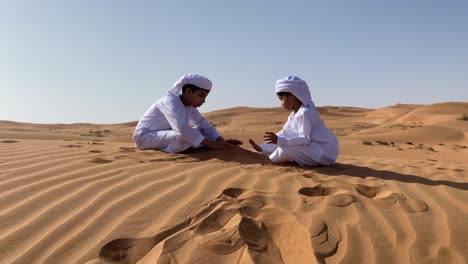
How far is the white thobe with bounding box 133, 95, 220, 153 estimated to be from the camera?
457 centimetres

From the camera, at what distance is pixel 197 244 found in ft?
6.72

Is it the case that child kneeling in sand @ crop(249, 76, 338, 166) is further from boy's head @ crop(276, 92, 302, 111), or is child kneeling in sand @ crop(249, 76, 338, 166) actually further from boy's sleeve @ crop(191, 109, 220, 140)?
boy's sleeve @ crop(191, 109, 220, 140)

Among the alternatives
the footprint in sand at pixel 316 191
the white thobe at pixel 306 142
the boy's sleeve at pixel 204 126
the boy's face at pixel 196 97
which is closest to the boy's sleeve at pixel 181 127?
the boy's face at pixel 196 97

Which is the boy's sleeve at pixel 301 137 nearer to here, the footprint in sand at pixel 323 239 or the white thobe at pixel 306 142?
the white thobe at pixel 306 142

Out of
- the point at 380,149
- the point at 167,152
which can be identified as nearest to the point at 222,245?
the point at 167,152

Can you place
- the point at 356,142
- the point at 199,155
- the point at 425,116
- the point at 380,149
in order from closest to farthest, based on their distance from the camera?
the point at 199,155 < the point at 380,149 < the point at 356,142 < the point at 425,116

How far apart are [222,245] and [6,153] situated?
11.1ft

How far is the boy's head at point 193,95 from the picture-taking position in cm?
488

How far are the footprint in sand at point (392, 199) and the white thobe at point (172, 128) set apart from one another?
2.10 m

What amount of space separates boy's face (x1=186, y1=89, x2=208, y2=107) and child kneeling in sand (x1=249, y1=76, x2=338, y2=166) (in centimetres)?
107

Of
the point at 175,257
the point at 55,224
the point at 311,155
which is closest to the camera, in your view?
the point at 175,257

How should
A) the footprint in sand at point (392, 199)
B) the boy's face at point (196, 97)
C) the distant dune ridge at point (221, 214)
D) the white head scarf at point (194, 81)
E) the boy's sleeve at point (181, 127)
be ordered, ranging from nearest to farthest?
the distant dune ridge at point (221, 214) → the footprint in sand at point (392, 199) → the boy's sleeve at point (181, 127) → the white head scarf at point (194, 81) → the boy's face at point (196, 97)

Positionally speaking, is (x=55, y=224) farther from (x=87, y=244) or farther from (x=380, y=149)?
(x=380, y=149)

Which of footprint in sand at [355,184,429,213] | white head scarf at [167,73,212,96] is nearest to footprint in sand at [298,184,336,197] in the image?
footprint in sand at [355,184,429,213]
